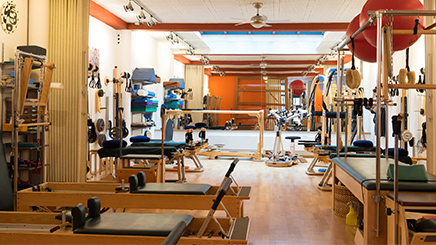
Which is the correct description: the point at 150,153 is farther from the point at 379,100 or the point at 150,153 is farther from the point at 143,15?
the point at 379,100

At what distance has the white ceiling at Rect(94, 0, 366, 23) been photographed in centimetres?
654

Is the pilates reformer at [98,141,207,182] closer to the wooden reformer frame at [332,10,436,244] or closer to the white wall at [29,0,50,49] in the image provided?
the white wall at [29,0,50,49]

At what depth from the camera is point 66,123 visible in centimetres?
517

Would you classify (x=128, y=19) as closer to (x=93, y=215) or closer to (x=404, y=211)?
(x=93, y=215)

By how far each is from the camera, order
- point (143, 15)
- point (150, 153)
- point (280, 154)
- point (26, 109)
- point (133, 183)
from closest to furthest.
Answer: point (133, 183), point (26, 109), point (150, 153), point (143, 15), point (280, 154)

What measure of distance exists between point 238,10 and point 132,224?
5130 mm

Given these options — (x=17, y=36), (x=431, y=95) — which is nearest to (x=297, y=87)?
(x=431, y=95)

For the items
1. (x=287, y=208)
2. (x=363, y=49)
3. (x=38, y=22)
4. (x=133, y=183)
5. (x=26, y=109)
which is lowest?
(x=287, y=208)

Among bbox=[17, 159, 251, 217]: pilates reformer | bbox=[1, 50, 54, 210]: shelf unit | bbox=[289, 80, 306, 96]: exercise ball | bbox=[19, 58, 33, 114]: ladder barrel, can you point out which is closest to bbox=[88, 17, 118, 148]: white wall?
bbox=[1, 50, 54, 210]: shelf unit

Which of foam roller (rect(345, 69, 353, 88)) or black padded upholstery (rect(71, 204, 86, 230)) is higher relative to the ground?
foam roller (rect(345, 69, 353, 88))

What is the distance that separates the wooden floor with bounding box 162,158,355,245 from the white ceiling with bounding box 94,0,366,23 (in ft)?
8.50

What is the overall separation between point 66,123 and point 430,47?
405 centimetres

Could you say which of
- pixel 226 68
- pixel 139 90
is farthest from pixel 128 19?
pixel 226 68

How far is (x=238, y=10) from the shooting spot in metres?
7.02
